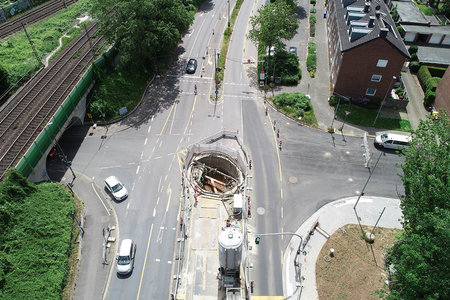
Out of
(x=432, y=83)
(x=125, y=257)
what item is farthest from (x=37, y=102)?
(x=432, y=83)

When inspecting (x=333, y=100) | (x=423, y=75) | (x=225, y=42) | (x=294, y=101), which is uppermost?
(x=423, y=75)

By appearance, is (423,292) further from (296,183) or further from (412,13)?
(412,13)

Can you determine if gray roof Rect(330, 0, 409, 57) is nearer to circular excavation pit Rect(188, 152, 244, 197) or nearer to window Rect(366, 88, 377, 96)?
window Rect(366, 88, 377, 96)

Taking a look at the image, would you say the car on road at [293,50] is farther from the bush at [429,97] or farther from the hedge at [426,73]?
the bush at [429,97]

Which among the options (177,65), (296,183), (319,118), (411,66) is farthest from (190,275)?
(411,66)

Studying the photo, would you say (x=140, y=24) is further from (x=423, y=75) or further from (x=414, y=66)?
(x=414, y=66)

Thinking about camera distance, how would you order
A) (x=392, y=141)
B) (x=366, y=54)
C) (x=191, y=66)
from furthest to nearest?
(x=191, y=66) < (x=366, y=54) < (x=392, y=141)
